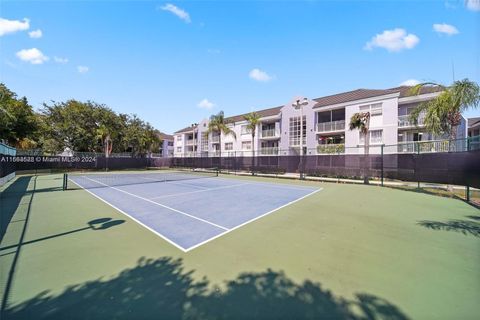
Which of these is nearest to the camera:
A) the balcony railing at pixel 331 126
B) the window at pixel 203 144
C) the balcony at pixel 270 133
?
the balcony railing at pixel 331 126

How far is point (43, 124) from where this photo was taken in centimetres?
3397

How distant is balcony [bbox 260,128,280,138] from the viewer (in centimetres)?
3545

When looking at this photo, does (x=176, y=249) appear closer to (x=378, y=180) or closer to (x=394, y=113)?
(x=378, y=180)

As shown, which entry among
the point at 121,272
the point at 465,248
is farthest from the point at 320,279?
the point at 465,248

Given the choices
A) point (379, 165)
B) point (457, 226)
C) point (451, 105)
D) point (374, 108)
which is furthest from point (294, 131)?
point (457, 226)

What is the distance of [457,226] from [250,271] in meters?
7.17

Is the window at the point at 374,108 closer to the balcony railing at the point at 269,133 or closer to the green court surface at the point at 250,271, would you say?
A: the balcony railing at the point at 269,133

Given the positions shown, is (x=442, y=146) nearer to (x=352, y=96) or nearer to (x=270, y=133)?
(x=352, y=96)

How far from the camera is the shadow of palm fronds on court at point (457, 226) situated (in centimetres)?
609

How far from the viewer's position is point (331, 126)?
94.8 ft

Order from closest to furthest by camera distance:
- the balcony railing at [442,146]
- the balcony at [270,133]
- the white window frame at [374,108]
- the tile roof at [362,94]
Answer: the balcony railing at [442,146] < the tile roof at [362,94] < the white window frame at [374,108] < the balcony at [270,133]

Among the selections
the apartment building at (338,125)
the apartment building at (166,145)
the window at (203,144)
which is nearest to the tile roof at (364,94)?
the apartment building at (338,125)

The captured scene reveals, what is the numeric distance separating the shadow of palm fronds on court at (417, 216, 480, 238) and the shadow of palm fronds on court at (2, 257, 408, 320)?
531cm

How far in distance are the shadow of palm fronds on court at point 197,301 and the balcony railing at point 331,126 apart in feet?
93.3
